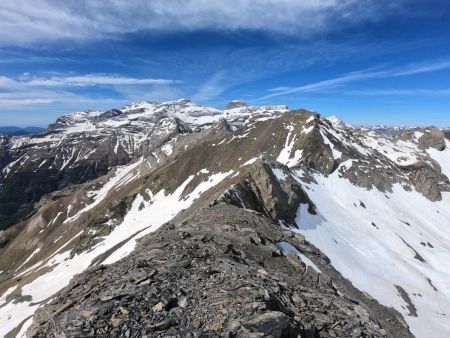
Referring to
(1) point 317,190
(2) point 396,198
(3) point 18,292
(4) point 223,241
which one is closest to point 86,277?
(4) point 223,241

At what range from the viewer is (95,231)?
361 feet

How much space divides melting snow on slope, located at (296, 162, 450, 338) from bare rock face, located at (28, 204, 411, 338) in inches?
1036

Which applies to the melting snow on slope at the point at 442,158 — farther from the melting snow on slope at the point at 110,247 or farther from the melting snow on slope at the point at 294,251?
the melting snow on slope at the point at 294,251

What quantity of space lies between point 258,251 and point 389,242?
56179 mm

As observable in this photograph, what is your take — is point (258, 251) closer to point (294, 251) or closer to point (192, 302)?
point (294, 251)

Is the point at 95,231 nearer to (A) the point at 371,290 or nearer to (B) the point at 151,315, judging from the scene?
(A) the point at 371,290

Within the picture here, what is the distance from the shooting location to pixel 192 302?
1510 cm

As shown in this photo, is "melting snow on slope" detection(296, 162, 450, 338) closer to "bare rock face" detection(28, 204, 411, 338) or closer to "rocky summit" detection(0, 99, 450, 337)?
"rocky summit" detection(0, 99, 450, 337)

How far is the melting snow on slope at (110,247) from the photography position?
69.1 m

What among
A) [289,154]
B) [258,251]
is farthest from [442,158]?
[258,251]

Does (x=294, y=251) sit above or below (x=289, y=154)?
above

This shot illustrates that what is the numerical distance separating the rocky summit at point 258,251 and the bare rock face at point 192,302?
8cm

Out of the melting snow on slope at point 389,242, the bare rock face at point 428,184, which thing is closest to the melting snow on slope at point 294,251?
the melting snow on slope at point 389,242

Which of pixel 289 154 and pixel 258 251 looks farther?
pixel 289 154
